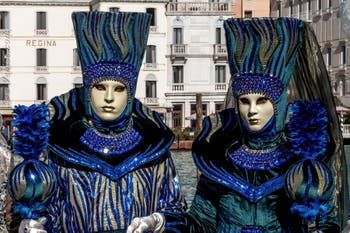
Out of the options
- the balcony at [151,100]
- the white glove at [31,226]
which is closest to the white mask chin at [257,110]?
the white glove at [31,226]

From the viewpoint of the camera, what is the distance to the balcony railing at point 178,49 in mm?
35594

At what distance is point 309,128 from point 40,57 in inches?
1278

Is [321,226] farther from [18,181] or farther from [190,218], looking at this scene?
[18,181]

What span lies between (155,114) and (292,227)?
0.80 m

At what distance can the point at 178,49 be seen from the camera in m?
35.7

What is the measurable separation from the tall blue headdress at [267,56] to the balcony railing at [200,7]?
3198cm

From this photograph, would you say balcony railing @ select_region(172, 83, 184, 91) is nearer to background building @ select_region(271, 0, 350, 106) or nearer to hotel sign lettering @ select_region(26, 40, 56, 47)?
hotel sign lettering @ select_region(26, 40, 56, 47)

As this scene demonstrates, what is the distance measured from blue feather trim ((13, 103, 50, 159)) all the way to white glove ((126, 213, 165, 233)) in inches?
18.2

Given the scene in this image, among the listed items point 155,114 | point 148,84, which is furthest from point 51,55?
point 155,114

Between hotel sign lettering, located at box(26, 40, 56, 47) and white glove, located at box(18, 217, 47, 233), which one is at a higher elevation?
hotel sign lettering, located at box(26, 40, 56, 47)

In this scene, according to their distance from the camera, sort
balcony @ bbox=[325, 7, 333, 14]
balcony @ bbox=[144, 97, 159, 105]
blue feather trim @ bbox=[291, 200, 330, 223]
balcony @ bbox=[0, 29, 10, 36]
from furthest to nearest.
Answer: balcony @ bbox=[325, 7, 333, 14]
balcony @ bbox=[0, 29, 10, 36]
balcony @ bbox=[144, 97, 159, 105]
blue feather trim @ bbox=[291, 200, 330, 223]

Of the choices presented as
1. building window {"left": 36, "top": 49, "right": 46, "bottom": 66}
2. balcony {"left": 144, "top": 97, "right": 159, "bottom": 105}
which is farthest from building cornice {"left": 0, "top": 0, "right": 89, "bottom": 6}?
balcony {"left": 144, "top": 97, "right": 159, "bottom": 105}

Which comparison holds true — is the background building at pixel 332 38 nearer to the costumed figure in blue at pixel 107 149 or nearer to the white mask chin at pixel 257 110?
the costumed figure in blue at pixel 107 149

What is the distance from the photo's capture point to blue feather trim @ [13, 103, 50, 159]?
3.61 meters
